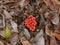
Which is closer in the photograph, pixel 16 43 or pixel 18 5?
pixel 16 43

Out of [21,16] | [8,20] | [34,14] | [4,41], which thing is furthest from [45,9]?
[4,41]

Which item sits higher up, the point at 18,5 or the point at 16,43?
the point at 18,5

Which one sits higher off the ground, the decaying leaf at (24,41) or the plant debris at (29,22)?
the plant debris at (29,22)

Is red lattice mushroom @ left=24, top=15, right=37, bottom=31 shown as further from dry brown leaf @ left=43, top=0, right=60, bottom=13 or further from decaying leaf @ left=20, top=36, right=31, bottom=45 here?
dry brown leaf @ left=43, top=0, right=60, bottom=13

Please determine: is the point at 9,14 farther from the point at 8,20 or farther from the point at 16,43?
the point at 16,43

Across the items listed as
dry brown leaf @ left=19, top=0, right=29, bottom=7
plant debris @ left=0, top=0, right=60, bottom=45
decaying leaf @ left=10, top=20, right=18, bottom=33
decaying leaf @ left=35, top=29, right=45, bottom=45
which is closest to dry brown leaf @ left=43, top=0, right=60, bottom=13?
plant debris @ left=0, top=0, right=60, bottom=45

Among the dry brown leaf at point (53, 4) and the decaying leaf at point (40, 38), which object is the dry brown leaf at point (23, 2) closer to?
the dry brown leaf at point (53, 4)

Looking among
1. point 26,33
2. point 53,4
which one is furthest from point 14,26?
point 53,4

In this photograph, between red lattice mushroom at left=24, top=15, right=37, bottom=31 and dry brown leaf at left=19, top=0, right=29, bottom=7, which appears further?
dry brown leaf at left=19, top=0, right=29, bottom=7

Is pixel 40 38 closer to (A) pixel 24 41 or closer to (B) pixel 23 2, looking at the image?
(A) pixel 24 41

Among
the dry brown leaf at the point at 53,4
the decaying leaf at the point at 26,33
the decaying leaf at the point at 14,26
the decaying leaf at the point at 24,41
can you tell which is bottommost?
the decaying leaf at the point at 24,41

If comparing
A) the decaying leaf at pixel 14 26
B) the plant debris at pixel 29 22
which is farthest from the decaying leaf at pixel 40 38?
the decaying leaf at pixel 14 26
